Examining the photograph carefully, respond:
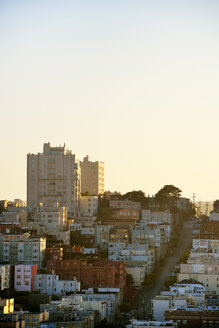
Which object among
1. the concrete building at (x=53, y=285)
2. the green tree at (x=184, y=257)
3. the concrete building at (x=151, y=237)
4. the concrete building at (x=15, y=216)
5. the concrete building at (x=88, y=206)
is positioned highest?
the concrete building at (x=88, y=206)

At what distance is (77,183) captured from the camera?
122 m

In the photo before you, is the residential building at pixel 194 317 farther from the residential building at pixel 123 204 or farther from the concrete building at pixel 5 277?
the residential building at pixel 123 204

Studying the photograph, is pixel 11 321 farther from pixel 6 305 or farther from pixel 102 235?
pixel 102 235

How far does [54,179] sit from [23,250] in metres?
23.4

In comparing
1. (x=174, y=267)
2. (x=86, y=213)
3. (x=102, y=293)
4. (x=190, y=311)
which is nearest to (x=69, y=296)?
(x=102, y=293)

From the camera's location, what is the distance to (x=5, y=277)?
303 ft

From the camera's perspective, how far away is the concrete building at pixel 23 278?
92.8m

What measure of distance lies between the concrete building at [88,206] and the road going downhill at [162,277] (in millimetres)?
8693

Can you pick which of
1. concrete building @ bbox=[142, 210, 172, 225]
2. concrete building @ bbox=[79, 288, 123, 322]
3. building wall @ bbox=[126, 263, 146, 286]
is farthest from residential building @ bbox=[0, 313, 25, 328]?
concrete building @ bbox=[142, 210, 172, 225]

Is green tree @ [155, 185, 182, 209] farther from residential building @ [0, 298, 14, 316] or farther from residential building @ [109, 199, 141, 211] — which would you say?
residential building @ [0, 298, 14, 316]

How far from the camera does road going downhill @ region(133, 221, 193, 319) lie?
90756mm

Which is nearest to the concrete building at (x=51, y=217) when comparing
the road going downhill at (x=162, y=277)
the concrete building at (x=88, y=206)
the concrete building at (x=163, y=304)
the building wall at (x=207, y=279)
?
the concrete building at (x=88, y=206)

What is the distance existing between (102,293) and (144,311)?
142 inches

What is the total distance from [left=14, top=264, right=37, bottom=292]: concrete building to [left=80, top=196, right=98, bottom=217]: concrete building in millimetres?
27605
